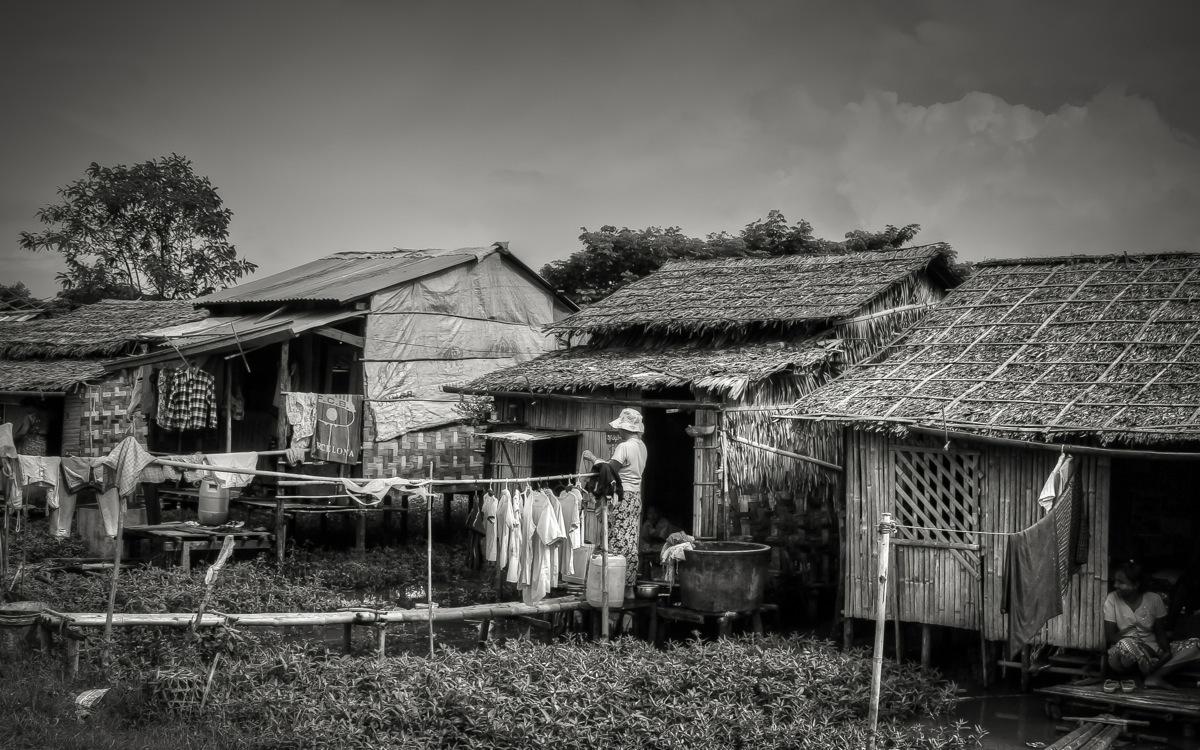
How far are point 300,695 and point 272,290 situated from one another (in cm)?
1207

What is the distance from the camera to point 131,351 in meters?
20.5

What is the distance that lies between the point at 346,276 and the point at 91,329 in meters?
6.78

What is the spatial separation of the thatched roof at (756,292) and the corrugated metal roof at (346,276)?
9.93ft

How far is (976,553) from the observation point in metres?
10.3

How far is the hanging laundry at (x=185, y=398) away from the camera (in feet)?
50.2

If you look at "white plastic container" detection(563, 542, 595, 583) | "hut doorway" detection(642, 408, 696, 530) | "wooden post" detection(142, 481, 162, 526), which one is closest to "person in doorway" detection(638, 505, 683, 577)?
"white plastic container" detection(563, 542, 595, 583)

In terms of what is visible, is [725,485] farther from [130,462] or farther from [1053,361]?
[130,462]

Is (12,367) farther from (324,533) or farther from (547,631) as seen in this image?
(547,631)

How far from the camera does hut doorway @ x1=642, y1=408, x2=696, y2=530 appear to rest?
16625 millimetres

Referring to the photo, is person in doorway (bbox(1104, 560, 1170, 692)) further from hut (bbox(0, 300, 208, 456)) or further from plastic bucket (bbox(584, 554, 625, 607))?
hut (bbox(0, 300, 208, 456))

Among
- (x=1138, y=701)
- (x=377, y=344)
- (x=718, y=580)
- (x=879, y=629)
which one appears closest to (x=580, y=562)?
(x=718, y=580)

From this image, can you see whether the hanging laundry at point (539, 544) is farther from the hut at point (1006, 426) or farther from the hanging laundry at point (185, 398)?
the hanging laundry at point (185, 398)

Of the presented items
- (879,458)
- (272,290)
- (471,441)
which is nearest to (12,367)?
(272,290)

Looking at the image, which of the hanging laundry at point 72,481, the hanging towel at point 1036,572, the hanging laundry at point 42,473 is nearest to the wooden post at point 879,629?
the hanging towel at point 1036,572
